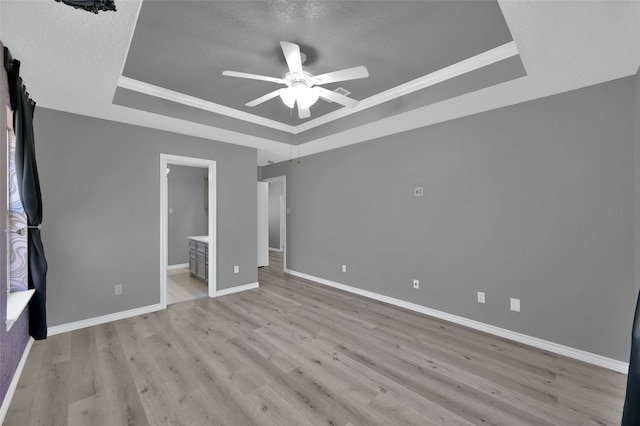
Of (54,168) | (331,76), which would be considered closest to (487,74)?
(331,76)

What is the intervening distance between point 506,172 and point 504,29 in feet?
4.59

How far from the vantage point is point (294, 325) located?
318cm

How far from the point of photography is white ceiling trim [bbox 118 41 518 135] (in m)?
2.41

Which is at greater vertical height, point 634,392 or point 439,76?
point 439,76

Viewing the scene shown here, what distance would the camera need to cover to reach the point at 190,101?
3.35 metres

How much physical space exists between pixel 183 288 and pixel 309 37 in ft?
14.4

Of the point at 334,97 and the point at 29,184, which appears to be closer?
the point at 29,184

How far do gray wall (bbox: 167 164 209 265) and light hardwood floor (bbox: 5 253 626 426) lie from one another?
3219 mm

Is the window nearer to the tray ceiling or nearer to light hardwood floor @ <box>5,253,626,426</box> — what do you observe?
light hardwood floor @ <box>5,253,626,426</box>

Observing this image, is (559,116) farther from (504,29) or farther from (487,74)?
(504,29)

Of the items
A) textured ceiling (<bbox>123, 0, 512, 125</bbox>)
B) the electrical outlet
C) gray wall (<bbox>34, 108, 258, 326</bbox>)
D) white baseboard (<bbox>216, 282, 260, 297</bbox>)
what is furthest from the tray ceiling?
white baseboard (<bbox>216, 282, 260, 297</bbox>)

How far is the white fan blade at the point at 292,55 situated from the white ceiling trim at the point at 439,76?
4.89 feet

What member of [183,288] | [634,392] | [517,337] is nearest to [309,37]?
[634,392]

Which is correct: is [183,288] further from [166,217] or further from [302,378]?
[302,378]
